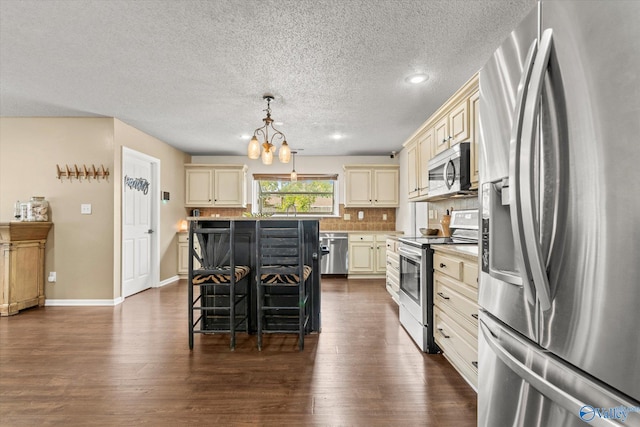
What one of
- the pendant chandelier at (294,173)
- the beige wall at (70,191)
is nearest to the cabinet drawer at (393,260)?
the pendant chandelier at (294,173)

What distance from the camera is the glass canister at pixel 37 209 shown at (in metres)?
4.19

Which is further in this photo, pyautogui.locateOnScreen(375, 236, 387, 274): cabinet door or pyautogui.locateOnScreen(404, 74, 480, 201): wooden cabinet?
pyautogui.locateOnScreen(375, 236, 387, 274): cabinet door

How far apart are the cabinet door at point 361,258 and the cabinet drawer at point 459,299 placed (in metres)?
3.56

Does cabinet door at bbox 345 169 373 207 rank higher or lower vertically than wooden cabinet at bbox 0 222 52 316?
higher

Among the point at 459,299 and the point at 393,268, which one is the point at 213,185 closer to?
the point at 393,268

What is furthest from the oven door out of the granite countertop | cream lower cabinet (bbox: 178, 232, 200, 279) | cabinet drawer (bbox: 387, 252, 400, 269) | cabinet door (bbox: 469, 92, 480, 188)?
cream lower cabinet (bbox: 178, 232, 200, 279)

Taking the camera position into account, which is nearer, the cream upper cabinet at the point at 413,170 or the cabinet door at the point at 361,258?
the cream upper cabinet at the point at 413,170

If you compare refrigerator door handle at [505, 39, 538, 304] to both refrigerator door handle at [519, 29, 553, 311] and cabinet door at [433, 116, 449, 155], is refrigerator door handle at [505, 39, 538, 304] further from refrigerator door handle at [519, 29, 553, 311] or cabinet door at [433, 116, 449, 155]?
cabinet door at [433, 116, 449, 155]

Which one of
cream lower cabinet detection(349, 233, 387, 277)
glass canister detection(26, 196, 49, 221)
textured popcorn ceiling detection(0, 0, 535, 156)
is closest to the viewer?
textured popcorn ceiling detection(0, 0, 535, 156)

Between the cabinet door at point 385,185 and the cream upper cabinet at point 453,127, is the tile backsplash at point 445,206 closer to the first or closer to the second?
the cream upper cabinet at point 453,127

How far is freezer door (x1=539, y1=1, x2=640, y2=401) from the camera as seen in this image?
663mm

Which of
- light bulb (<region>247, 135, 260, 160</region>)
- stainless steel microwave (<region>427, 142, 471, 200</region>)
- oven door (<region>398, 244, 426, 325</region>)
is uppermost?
light bulb (<region>247, 135, 260, 160</region>)

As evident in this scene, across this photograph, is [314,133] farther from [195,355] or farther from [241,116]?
[195,355]

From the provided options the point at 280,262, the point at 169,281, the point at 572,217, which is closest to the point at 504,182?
the point at 572,217
